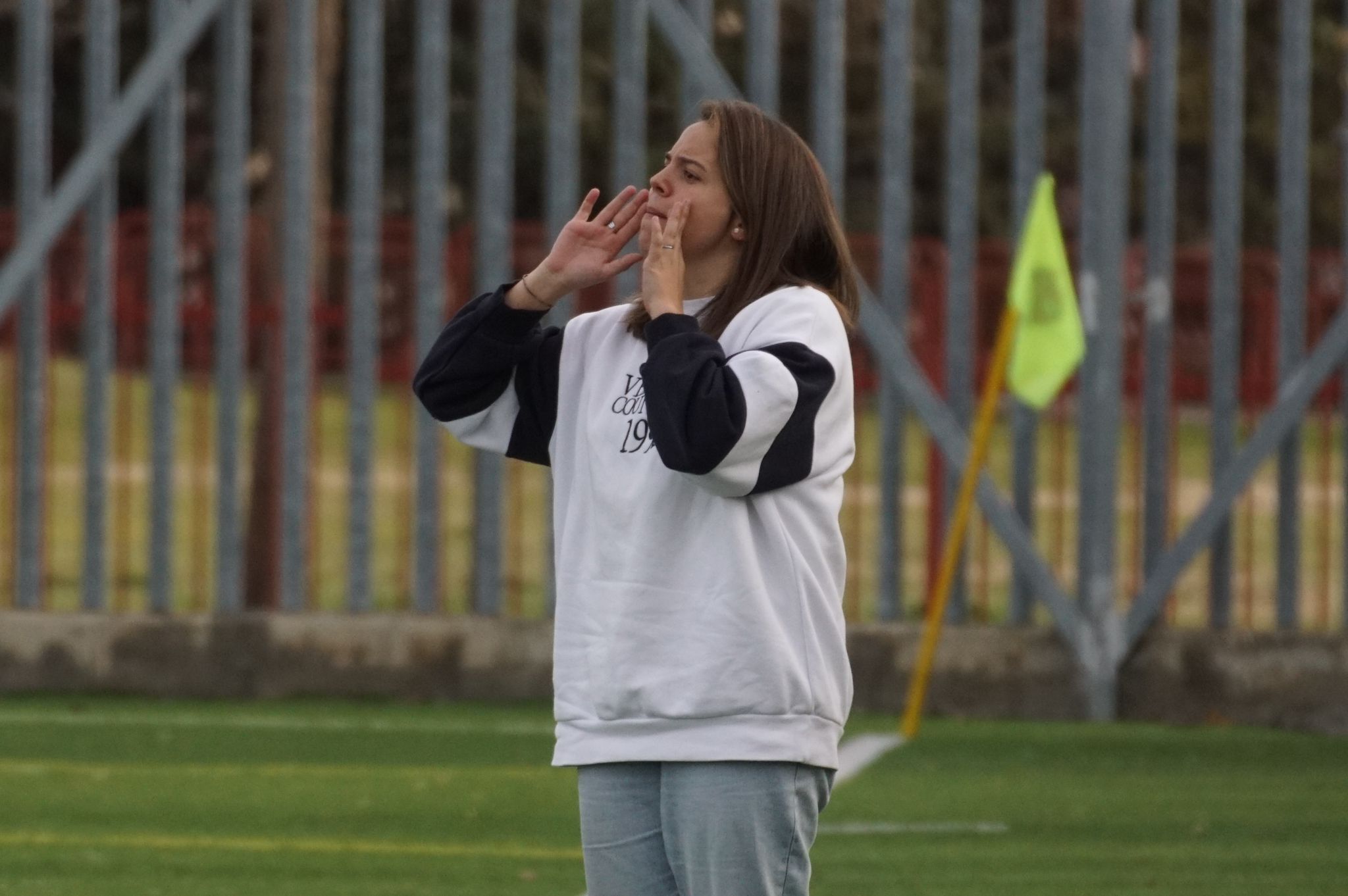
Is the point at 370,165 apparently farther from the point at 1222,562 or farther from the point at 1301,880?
the point at 1301,880

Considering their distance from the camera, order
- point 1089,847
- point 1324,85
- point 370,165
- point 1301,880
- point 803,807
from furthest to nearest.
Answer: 1. point 1324,85
2. point 370,165
3. point 1089,847
4. point 1301,880
5. point 803,807

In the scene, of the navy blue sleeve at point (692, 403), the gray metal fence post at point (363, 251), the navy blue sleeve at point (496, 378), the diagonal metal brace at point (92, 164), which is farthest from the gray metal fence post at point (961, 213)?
the navy blue sleeve at point (692, 403)

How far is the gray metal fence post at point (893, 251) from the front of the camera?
9.63 metres

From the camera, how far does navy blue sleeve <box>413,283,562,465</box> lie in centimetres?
337

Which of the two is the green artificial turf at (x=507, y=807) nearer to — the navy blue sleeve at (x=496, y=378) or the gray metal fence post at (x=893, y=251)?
the gray metal fence post at (x=893, y=251)

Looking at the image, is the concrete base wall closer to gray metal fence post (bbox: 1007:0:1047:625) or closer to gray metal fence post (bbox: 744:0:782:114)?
gray metal fence post (bbox: 1007:0:1047:625)

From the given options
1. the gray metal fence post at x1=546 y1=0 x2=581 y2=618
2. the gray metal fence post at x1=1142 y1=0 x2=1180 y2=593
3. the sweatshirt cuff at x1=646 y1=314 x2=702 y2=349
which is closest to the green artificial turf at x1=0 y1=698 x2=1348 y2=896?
the gray metal fence post at x1=1142 y1=0 x2=1180 y2=593

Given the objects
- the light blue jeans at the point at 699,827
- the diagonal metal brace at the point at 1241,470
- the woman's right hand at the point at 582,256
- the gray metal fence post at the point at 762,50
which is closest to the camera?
the light blue jeans at the point at 699,827

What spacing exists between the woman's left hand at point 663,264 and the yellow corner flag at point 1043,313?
5.91 m

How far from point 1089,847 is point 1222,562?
3338 mm

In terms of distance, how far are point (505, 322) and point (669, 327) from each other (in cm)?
39

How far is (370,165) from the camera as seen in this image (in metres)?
9.82

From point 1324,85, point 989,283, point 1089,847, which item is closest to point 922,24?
point 1324,85

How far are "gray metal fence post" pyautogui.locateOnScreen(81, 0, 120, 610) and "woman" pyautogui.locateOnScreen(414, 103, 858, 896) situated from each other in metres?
6.99
